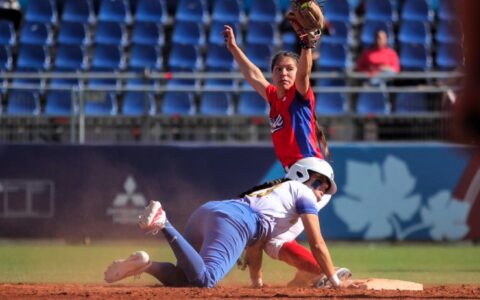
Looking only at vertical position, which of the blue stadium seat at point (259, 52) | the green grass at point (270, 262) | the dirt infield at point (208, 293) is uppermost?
the blue stadium seat at point (259, 52)

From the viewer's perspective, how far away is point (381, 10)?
20.1m

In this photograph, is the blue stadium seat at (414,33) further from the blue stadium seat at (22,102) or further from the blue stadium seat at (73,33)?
the blue stadium seat at (22,102)

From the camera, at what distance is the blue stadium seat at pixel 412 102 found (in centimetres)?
1560

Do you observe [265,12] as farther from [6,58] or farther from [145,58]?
[6,58]

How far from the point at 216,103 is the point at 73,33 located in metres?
4.69

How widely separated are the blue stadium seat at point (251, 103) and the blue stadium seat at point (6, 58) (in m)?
5.03

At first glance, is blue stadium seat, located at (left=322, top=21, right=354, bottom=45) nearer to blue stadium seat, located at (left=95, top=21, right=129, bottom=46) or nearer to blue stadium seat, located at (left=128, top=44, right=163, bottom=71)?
blue stadium seat, located at (left=128, top=44, right=163, bottom=71)

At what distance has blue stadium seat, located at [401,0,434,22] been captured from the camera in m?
19.8

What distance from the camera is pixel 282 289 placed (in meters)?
8.09

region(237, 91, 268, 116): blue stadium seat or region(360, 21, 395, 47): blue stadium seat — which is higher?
region(360, 21, 395, 47): blue stadium seat

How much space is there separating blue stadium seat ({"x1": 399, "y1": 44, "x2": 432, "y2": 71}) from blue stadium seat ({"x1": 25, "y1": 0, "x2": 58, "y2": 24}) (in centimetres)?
746

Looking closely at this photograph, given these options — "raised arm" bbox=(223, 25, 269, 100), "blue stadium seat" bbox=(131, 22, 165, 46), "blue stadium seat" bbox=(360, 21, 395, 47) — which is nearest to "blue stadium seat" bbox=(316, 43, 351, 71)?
"blue stadium seat" bbox=(360, 21, 395, 47)

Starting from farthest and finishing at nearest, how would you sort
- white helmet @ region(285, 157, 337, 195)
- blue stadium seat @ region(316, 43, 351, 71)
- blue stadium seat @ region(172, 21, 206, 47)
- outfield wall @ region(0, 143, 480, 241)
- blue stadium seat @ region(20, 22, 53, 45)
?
blue stadium seat @ region(172, 21, 206, 47), blue stadium seat @ region(20, 22, 53, 45), blue stadium seat @ region(316, 43, 351, 71), outfield wall @ region(0, 143, 480, 241), white helmet @ region(285, 157, 337, 195)

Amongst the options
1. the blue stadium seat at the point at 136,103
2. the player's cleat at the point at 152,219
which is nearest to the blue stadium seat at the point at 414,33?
the blue stadium seat at the point at 136,103
